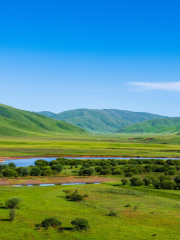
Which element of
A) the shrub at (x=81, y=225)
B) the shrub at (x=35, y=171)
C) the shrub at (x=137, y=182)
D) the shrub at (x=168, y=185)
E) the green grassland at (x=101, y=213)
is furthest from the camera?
the shrub at (x=35, y=171)

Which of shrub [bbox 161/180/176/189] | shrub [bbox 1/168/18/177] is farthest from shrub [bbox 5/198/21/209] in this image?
shrub [bbox 1/168/18/177]

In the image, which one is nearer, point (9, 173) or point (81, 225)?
point (81, 225)

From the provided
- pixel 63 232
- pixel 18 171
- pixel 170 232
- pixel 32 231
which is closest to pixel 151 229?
pixel 170 232

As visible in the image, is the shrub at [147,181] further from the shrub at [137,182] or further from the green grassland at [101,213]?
the green grassland at [101,213]

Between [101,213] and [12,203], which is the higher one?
[12,203]

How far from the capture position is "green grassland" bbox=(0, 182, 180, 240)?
26609 mm

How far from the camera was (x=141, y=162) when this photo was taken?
96500 mm

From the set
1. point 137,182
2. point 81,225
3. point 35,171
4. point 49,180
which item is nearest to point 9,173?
point 35,171

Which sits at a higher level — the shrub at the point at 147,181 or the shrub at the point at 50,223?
the shrub at the point at 50,223

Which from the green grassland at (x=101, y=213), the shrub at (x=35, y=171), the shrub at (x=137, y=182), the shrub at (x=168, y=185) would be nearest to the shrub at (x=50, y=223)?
the green grassland at (x=101, y=213)

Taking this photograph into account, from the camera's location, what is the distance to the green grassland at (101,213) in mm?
26609

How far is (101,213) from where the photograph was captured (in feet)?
111

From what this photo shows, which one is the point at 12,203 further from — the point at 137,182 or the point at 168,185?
the point at 168,185

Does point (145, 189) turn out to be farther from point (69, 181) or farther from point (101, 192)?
point (69, 181)
